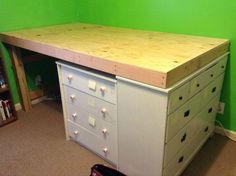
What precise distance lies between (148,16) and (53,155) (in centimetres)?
→ 151

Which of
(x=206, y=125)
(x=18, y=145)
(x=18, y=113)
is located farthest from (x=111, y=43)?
(x=18, y=113)

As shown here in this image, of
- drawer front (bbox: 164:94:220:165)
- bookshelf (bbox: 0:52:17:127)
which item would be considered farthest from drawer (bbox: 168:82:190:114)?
bookshelf (bbox: 0:52:17:127)

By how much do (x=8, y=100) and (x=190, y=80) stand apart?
1.81m

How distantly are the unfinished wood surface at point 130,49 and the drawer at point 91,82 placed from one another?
0.28ft

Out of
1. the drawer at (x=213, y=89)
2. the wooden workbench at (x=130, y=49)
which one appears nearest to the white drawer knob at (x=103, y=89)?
the wooden workbench at (x=130, y=49)

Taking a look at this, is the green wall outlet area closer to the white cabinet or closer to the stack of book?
the stack of book

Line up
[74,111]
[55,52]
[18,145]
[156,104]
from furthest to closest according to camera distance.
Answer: [18,145] → [74,111] → [55,52] → [156,104]

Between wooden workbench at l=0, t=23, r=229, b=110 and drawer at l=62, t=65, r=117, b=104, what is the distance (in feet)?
0.28

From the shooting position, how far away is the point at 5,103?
2252 mm

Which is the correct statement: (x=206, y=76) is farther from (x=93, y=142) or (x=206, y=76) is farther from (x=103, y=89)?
(x=93, y=142)

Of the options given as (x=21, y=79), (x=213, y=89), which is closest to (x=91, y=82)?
(x=213, y=89)

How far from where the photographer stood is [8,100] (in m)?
2.27

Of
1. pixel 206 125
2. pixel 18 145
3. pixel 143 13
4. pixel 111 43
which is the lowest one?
pixel 18 145

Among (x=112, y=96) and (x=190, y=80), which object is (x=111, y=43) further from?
(x=190, y=80)
